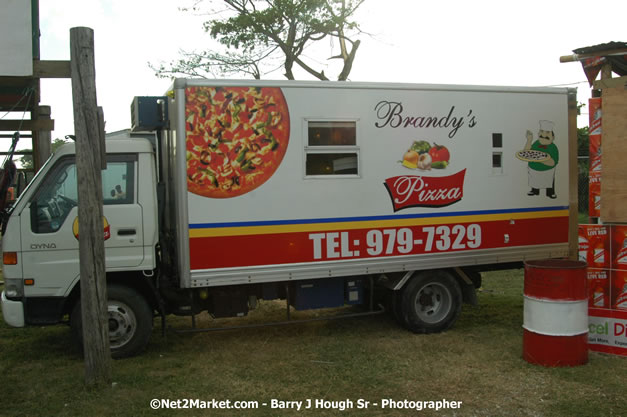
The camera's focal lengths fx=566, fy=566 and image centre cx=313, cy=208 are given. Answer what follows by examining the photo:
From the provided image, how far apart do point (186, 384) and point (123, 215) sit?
1.86 m

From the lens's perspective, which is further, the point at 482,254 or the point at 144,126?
the point at 482,254

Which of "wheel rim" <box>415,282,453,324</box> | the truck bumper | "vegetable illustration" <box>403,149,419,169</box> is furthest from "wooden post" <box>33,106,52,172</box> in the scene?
"wheel rim" <box>415,282,453,324</box>

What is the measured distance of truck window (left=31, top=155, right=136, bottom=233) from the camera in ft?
19.0

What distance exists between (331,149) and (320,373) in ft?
7.90

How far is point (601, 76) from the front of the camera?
21.6 feet

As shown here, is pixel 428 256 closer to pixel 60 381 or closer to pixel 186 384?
pixel 186 384

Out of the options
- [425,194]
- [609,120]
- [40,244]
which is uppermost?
[609,120]

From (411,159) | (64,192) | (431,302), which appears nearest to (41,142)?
(64,192)

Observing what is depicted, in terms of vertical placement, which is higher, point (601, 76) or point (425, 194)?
point (601, 76)

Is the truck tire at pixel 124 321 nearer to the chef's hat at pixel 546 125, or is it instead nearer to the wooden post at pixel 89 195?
the wooden post at pixel 89 195

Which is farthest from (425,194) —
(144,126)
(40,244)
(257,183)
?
(40,244)

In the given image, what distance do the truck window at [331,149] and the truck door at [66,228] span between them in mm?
1912

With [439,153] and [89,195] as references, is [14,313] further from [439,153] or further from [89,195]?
[439,153]

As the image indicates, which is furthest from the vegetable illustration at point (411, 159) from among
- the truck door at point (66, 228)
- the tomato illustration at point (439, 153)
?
the truck door at point (66, 228)
